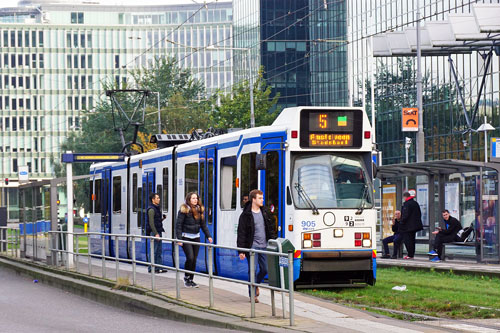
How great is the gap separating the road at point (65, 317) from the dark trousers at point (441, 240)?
893 cm

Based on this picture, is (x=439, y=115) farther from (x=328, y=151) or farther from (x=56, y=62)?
(x=56, y=62)

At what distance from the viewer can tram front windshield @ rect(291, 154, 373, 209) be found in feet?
55.6

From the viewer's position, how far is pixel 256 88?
192 ft

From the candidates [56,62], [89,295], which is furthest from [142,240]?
[56,62]

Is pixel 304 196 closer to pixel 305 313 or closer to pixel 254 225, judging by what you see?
pixel 254 225

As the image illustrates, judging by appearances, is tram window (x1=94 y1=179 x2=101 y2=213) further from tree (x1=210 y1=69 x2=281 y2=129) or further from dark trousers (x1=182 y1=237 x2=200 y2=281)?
tree (x1=210 y1=69 x2=281 y2=129)

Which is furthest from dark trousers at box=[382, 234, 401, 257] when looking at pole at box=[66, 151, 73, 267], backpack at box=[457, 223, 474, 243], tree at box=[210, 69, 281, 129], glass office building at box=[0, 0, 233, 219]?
glass office building at box=[0, 0, 233, 219]

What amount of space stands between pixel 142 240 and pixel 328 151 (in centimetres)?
329

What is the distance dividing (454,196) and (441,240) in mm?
1217

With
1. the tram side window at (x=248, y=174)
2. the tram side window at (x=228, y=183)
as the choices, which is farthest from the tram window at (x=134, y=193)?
the tram side window at (x=248, y=174)

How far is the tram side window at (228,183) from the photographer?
19000mm

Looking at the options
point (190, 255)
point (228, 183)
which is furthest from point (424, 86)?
point (190, 255)

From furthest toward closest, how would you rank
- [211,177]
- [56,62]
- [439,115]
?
[56,62]
[439,115]
[211,177]

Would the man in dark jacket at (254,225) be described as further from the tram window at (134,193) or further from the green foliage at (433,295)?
the tram window at (134,193)
